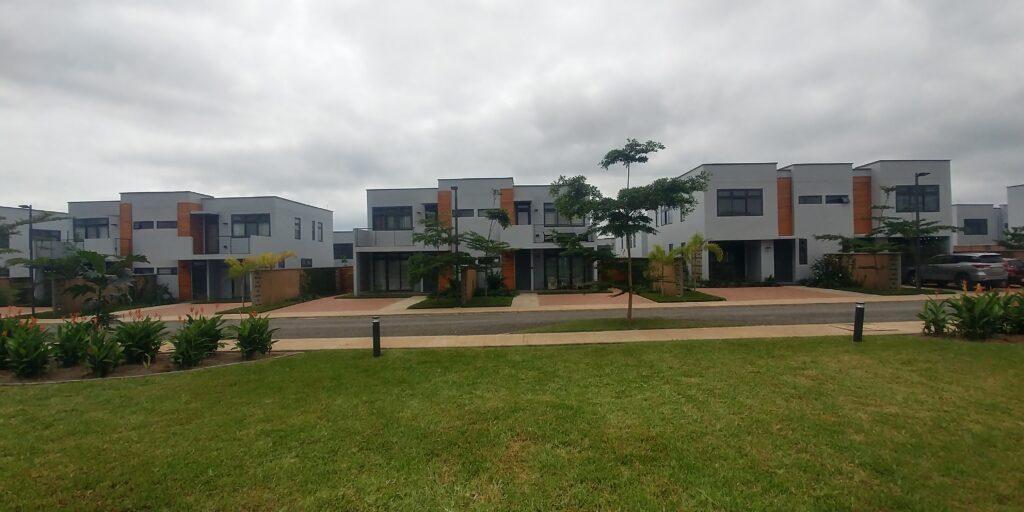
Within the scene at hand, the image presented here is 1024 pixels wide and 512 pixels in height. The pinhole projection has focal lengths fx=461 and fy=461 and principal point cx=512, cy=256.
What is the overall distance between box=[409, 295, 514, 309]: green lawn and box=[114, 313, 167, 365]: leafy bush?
1277cm

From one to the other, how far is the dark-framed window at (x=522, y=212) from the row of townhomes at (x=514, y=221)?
63mm

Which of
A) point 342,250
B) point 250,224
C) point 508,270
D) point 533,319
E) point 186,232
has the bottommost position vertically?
point 533,319

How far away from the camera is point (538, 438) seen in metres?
4.86

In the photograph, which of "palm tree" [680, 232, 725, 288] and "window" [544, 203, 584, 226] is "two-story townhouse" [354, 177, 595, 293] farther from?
"palm tree" [680, 232, 725, 288]

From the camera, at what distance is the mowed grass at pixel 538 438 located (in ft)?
12.6

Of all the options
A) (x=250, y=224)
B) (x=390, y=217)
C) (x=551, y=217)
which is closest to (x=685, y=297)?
(x=551, y=217)

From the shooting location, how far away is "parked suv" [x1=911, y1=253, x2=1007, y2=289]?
72.1 feet

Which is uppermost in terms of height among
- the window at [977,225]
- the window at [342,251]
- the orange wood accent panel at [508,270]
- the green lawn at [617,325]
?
the window at [977,225]

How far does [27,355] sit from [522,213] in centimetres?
2328

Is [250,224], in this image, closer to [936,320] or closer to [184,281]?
[184,281]

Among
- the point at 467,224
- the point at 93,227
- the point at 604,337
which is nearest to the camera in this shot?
the point at 604,337

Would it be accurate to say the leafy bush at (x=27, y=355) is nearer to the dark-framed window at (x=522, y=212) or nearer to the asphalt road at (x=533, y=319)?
the asphalt road at (x=533, y=319)

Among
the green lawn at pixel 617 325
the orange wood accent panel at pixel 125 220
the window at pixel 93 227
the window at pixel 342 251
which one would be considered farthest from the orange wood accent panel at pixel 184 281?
the green lawn at pixel 617 325

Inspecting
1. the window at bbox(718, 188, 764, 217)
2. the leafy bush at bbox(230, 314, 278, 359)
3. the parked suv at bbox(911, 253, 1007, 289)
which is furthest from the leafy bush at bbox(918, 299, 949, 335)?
the window at bbox(718, 188, 764, 217)
